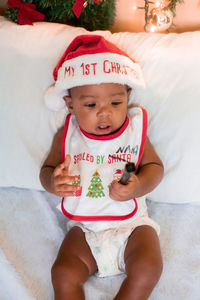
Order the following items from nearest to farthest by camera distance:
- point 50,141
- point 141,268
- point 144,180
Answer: point 141,268, point 144,180, point 50,141

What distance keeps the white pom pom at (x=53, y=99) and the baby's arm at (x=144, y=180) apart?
0.34 m

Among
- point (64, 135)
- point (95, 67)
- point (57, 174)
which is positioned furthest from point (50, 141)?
point (95, 67)

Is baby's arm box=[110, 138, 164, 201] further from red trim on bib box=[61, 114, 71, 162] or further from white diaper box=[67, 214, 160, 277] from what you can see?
red trim on bib box=[61, 114, 71, 162]

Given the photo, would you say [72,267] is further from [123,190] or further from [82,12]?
[82,12]

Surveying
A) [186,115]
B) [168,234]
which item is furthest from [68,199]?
[186,115]

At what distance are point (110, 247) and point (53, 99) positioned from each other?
21.2 inches

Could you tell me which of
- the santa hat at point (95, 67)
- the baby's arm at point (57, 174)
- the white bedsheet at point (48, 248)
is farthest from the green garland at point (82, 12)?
the white bedsheet at point (48, 248)

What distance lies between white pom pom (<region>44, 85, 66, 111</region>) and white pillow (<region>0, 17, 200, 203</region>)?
0.13 ft

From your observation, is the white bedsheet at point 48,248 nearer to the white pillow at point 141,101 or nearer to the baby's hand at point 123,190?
the white pillow at point 141,101

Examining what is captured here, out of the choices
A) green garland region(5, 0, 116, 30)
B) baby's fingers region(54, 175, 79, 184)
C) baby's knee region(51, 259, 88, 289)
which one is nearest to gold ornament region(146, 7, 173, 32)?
green garland region(5, 0, 116, 30)

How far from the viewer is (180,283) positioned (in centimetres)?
93

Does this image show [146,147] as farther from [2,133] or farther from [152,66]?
[2,133]

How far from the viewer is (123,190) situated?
92 centimetres

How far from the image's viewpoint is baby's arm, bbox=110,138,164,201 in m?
0.93
